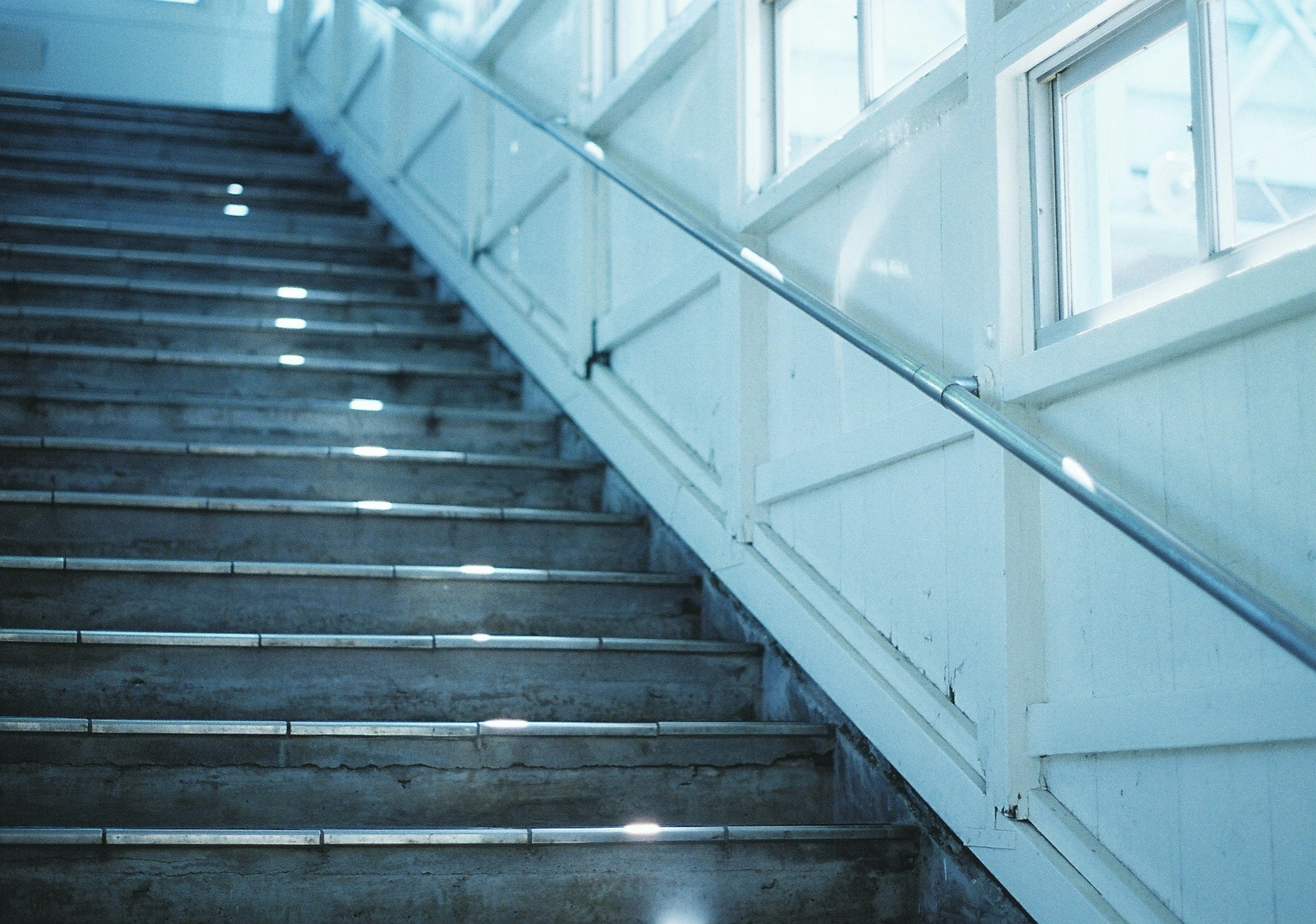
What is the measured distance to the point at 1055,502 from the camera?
1.86 metres

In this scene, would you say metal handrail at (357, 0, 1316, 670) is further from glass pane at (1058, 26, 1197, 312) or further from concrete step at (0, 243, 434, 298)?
concrete step at (0, 243, 434, 298)

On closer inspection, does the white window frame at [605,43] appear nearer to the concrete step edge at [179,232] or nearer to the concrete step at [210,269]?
the concrete step at [210,269]

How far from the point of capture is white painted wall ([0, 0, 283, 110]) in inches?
276

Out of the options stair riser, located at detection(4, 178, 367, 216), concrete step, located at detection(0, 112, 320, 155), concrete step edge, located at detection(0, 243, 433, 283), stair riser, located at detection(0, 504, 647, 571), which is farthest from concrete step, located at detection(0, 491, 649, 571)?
concrete step, located at detection(0, 112, 320, 155)

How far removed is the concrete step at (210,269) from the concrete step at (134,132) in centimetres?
A: 145

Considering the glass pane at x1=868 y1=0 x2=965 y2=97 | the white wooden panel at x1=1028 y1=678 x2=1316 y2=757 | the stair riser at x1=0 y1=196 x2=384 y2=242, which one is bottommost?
→ the white wooden panel at x1=1028 y1=678 x2=1316 y2=757

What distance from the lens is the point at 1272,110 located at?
160 cm

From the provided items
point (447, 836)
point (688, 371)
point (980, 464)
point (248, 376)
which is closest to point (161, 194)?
point (248, 376)

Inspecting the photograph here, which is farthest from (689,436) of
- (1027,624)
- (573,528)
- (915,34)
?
(1027,624)

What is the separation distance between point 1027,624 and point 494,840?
2.74 feet

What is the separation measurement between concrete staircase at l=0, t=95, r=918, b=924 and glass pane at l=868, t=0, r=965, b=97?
1168 mm

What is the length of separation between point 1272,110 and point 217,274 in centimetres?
347

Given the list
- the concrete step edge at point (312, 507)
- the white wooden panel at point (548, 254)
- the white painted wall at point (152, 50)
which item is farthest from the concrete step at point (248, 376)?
the white painted wall at point (152, 50)

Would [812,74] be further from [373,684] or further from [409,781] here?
[409,781]
